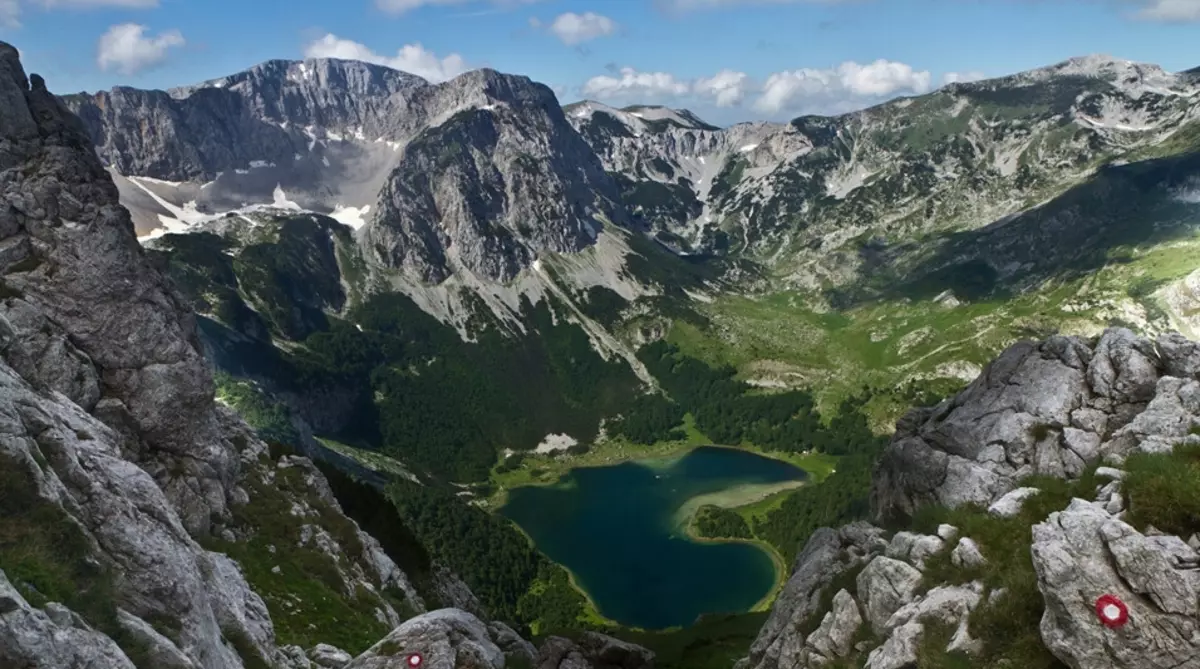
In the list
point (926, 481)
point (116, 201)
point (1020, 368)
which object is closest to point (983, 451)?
point (926, 481)

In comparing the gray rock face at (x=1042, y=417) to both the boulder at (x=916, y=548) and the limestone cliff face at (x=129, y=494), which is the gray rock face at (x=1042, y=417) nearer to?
the boulder at (x=916, y=548)

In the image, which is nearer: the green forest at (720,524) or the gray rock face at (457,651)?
the gray rock face at (457,651)

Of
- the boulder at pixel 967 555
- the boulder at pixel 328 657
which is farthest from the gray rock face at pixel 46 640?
the boulder at pixel 967 555

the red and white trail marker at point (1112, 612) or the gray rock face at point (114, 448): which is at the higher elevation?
the gray rock face at point (114, 448)

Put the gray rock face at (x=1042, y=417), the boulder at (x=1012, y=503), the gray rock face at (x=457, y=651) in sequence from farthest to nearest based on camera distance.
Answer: the gray rock face at (x=1042, y=417), the gray rock face at (x=457, y=651), the boulder at (x=1012, y=503)

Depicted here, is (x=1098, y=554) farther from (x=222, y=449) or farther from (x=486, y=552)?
(x=486, y=552)

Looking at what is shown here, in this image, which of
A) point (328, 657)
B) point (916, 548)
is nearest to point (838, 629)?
point (916, 548)
